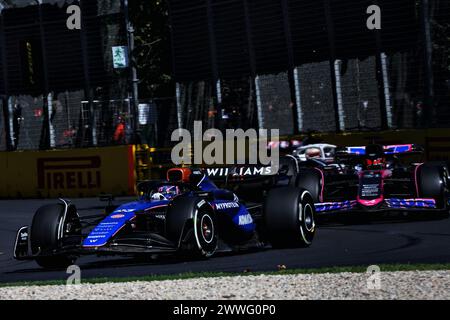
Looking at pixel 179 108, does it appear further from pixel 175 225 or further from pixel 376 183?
pixel 175 225

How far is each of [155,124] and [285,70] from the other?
12.2 feet

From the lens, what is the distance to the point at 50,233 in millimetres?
12062

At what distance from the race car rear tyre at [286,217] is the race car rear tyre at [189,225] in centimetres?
92

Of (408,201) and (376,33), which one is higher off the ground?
(376,33)

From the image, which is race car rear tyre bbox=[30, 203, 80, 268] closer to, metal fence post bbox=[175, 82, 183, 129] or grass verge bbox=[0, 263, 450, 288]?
grass verge bbox=[0, 263, 450, 288]

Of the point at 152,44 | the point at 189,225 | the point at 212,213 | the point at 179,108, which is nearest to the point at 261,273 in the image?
the point at 189,225

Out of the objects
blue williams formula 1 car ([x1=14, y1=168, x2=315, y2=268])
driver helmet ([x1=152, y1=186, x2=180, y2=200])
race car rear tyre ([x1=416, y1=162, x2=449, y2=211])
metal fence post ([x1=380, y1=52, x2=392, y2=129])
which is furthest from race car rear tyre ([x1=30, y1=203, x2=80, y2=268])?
metal fence post ([x1=380, y1=52, x2=392, y2=129])

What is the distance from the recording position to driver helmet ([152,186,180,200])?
12.8 m

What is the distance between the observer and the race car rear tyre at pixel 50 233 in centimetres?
1205

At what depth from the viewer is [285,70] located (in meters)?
25.8

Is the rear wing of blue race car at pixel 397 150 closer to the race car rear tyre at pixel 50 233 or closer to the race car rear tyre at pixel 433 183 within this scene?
the race car rear tyre at pixel 433 183

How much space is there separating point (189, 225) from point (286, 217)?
1.36 m
